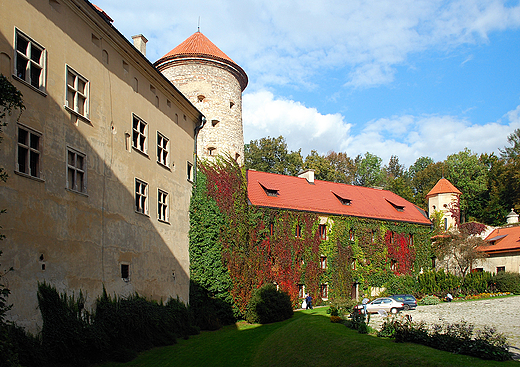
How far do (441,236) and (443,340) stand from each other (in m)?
31.7

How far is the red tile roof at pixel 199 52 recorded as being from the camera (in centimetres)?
2895

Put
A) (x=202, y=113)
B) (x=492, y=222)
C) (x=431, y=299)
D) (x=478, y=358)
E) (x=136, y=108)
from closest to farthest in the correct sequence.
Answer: (x=478, y=358) → (x=136, y=108) → (x=202, y=113) → (x=431, y=299) → (x=492, y=222)

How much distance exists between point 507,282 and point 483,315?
1481 cm

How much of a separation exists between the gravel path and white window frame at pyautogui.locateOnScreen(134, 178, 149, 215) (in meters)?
11.6

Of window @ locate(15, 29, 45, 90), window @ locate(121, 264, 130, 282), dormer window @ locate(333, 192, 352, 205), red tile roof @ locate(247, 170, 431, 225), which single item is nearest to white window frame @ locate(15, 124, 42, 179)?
window @ locate(15, 29, 45, 90)

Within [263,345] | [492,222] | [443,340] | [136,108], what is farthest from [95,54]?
[492,222]

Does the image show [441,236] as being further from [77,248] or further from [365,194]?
[77,248]

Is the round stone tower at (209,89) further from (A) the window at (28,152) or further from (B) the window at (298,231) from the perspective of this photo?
(A) the window at (28,152)

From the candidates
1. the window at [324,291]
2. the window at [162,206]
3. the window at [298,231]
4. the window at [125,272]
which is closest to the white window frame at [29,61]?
the window at [125,272]

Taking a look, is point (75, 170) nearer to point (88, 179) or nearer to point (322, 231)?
point (88, 179)

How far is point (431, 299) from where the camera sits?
33656mm

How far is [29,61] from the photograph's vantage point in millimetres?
13516

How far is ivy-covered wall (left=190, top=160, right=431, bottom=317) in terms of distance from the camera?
84.6ft

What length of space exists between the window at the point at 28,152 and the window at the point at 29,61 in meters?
1.54
